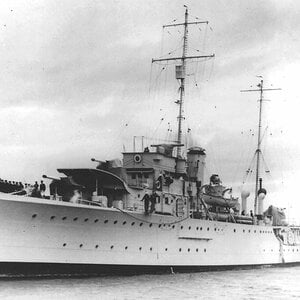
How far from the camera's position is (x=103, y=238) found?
23547mm

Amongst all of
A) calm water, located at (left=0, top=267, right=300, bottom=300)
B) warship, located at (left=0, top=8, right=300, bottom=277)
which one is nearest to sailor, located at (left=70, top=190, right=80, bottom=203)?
warship, located at (left=0, top=8, right=300, bottom=277)

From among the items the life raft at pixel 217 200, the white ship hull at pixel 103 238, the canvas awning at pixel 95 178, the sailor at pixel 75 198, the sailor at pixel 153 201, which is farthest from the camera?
the life raft at pixel 217 200

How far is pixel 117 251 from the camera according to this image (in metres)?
24.2

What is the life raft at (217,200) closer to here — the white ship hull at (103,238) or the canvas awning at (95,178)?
the white ship hull at (103,238)

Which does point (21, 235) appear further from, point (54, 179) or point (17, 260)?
point (54, 179)

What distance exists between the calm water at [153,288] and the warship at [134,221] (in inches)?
35.1

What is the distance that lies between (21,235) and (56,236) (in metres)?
1.50

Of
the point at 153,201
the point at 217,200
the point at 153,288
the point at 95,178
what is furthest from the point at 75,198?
the point at 217,200

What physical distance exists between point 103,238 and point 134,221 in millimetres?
2049

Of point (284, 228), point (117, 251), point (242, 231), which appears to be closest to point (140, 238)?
point (117, 251)

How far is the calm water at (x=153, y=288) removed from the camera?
1897 centimetres

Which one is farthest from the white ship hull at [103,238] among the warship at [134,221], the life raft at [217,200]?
the life raft at [217,200]

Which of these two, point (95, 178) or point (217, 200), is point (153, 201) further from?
point (217, 200)

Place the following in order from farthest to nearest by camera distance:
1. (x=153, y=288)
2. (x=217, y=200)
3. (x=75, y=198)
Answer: (x=217, y=200)
(x=75, y=198)
(x=153, y=288)
